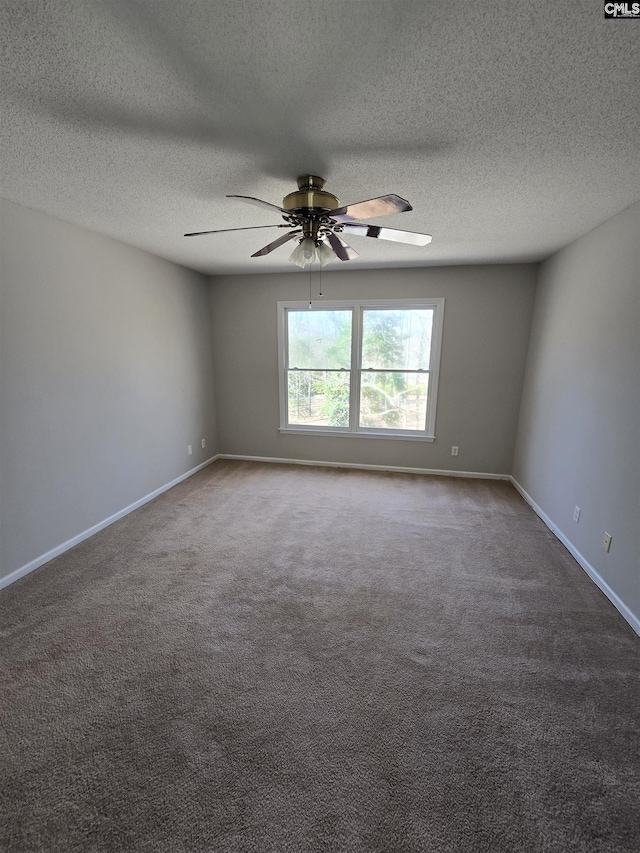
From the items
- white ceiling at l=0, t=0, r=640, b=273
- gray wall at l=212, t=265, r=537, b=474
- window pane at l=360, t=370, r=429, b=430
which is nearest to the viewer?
white ceiling at l=0, t=0, r=640, b=273

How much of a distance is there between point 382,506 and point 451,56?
3.19 meters

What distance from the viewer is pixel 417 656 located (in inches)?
74.2

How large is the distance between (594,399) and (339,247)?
210cm

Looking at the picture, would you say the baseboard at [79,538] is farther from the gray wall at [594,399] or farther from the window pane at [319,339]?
the gray wall at [594,399]

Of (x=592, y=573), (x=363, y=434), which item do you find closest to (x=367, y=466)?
(x=363, y=434)

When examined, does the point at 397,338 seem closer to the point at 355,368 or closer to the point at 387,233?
the point at 355,368

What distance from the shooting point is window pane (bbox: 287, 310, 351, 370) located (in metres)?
4.53

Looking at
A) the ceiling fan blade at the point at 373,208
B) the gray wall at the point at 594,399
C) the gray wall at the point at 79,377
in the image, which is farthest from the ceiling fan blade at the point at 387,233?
the gray wall at the point at 79,377

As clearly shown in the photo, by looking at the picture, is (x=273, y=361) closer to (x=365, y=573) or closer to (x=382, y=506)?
(x=382, y=506)

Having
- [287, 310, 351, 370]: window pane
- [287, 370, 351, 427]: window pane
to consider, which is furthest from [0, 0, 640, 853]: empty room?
[287, 370, 351, 427]: window pane

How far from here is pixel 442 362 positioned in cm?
429

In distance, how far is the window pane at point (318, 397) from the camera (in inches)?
184

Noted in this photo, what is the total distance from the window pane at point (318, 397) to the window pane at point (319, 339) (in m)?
0.12

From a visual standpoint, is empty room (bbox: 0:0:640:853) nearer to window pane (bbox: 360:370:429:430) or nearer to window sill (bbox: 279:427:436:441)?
window pane (bbox: 360:370:429:430)
